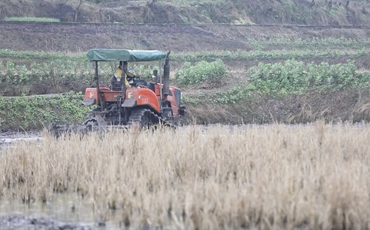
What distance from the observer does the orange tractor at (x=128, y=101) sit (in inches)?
903

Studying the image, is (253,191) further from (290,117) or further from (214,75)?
(214,75)

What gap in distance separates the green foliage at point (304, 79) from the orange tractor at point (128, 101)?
12.0 m

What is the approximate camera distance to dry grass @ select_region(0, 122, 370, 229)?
12.9 metres

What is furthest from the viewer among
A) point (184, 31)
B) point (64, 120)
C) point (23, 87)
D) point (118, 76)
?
point (184, 31)

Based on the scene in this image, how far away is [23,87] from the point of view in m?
33.9

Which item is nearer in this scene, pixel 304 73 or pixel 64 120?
pixel 64 120

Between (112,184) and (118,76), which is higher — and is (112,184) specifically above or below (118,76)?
below

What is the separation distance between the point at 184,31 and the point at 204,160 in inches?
1689

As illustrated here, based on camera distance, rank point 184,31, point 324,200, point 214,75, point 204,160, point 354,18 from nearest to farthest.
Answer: point 324,200 < point 204,160 < point 214,75 < point 184,31 < point 354,18

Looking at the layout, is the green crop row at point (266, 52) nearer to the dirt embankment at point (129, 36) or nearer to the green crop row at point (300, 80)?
the dirt embankment at point (129, 36)

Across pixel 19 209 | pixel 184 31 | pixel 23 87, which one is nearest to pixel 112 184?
pixel 19 209

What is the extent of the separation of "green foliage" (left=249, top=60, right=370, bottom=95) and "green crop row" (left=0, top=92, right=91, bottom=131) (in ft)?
30.1

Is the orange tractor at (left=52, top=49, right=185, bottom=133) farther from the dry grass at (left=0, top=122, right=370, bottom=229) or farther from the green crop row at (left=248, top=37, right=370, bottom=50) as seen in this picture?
Result: the green crop row at (left=248, top=37, right=370, bottom=50)

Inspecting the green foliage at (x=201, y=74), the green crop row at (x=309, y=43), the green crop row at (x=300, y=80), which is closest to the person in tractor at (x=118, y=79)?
the green crop row at (x=300, y=80)
